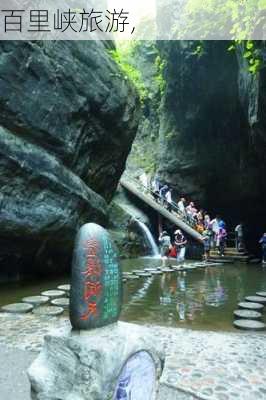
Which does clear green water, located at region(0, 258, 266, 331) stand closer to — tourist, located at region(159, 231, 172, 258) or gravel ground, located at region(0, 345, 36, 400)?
gravel ground, located at region(0, 345, 36, 400)

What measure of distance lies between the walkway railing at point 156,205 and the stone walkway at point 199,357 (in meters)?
15.3

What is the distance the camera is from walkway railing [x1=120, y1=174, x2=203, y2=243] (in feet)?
77.7

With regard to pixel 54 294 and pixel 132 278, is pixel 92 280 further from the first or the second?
pixel 132 278

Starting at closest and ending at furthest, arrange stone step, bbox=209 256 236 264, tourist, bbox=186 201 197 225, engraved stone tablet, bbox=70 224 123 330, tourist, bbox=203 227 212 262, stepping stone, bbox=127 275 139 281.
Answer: engraved stone tablet, bbox=70 224 123 330
stepping stone, bbox=127 275 139 281
stone step, bbox=209 256 236 264
tourist, bbox=203 227 212 262
tourist, bbox=186 201 197 225

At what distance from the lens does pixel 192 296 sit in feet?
38.9

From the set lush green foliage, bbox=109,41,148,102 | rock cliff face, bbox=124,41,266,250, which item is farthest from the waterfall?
lush green foliage, bbox=109,41,148,102

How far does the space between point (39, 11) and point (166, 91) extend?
597 inches

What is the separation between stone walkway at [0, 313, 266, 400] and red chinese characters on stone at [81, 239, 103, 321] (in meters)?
0.83

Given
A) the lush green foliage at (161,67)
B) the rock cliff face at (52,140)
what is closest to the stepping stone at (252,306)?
the rock cliff face at (52,140)

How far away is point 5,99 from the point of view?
11.8m

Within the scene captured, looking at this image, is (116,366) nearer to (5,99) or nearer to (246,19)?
(5,99)

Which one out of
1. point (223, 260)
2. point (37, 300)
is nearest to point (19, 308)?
point (37, 300)

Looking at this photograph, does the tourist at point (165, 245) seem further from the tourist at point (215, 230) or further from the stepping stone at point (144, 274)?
the stepping stone at point (144, 274)

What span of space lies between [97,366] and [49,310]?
6040 millimetres
